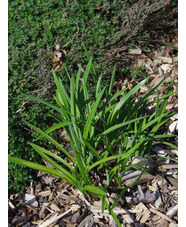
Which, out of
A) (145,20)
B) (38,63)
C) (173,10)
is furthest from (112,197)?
(173,10)

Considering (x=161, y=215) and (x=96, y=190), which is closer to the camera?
(x=96, y=190)

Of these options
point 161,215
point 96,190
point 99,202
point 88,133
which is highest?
point 88,133

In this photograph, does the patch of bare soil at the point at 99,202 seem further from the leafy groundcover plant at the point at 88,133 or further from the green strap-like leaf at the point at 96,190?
the green strap-like leaf at the point at 96,190

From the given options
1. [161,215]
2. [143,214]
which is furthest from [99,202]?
[161,215]

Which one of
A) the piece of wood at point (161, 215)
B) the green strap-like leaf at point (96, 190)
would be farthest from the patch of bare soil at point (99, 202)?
the green strap-like leaf at point (96, 190)

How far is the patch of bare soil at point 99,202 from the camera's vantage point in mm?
2139

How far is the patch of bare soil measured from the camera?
214 cm

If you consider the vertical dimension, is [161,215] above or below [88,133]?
below

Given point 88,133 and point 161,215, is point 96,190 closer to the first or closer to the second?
point 88,133

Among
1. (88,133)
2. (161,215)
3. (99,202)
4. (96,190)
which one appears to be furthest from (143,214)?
(88,133)

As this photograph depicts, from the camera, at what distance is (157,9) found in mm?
3611

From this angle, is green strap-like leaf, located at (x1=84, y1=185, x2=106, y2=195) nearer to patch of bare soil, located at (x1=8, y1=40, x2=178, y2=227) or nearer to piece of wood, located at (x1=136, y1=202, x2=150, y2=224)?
patch of bare soil, located at (x1=8, y1=40, x2=178, y2=227)

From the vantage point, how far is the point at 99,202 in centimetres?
221

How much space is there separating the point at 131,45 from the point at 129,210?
1974 mm
